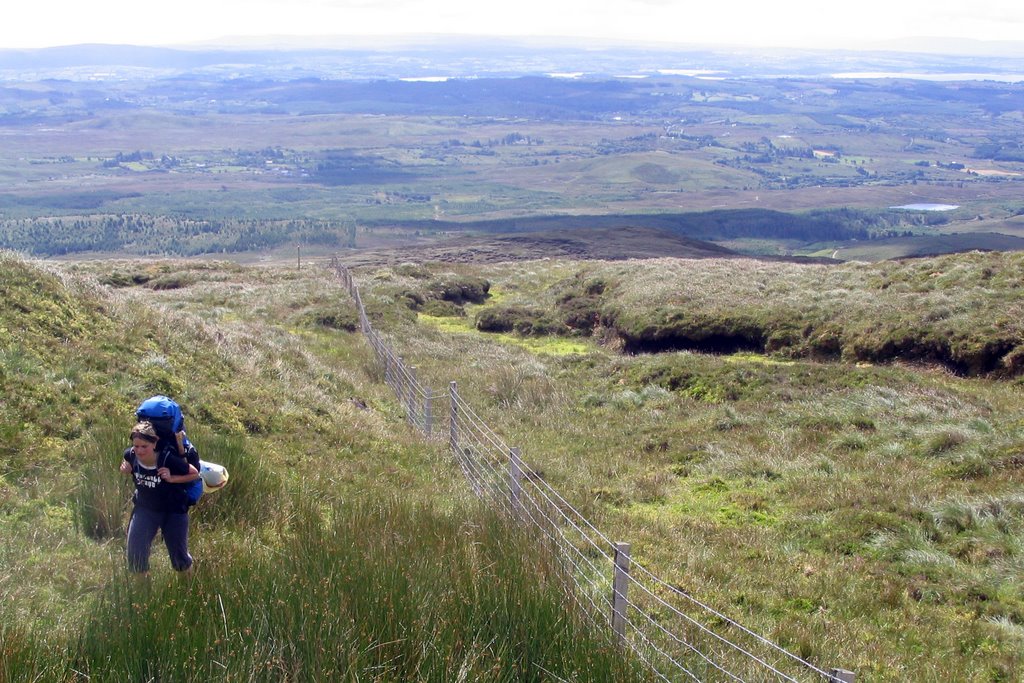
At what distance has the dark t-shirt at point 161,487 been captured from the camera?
5602mm

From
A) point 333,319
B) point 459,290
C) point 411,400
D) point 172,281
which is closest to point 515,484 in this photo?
point 411,400

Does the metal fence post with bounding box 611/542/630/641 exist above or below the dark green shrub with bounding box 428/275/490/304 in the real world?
above

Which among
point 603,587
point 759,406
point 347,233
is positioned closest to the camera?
point 603,587

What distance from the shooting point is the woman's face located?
5.53m

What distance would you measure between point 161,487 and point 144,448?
10.6 inches

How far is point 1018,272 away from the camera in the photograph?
20109 mm

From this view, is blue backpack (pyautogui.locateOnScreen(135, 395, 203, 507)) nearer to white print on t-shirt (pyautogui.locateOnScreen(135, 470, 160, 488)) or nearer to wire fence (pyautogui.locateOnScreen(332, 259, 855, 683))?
white print on t-shirt (pyautogui.locateOnScreen(135, 470, 160, 488))

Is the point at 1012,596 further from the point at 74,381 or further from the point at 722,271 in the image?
the point at 722,271

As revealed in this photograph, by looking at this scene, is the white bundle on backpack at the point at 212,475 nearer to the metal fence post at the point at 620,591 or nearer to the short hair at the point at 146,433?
the short hair at the point at 146,433

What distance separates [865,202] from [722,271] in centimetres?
12562

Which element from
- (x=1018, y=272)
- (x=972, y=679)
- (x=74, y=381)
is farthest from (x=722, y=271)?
(x=972, y=679)

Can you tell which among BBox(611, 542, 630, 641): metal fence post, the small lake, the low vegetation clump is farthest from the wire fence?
the small lake

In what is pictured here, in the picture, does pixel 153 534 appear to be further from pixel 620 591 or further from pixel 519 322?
pixel 519 322

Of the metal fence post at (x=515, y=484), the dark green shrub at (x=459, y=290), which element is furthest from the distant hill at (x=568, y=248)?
the metal fence post at (x=515, y=484)
